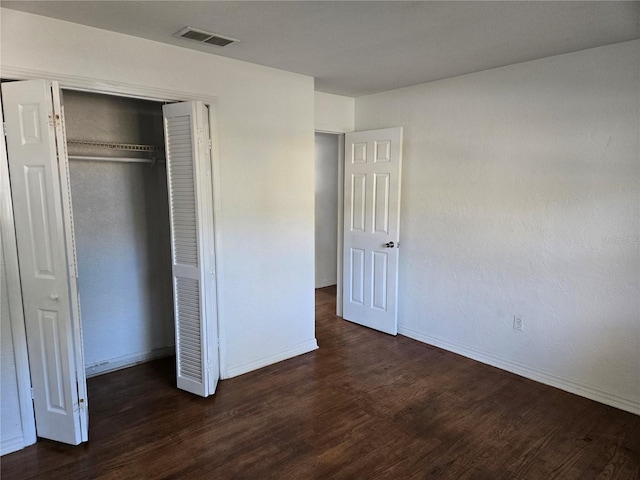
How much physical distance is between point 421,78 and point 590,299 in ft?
7.46

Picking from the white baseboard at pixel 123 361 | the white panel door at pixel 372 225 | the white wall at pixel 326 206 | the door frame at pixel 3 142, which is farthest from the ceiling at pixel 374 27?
the white wall at pixel 326 206

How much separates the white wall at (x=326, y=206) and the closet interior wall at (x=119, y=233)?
2878 mm

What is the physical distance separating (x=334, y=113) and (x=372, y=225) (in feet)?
4.14

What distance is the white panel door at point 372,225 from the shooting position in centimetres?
413

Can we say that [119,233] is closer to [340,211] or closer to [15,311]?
[15,311]

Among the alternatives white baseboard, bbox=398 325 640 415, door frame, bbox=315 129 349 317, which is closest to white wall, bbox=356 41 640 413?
white baseboard, bbox=398 325 640 415

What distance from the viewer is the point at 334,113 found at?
14.3ft

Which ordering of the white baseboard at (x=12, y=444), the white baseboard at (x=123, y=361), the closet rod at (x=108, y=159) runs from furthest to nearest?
the white baseboard at (x=123, y=361)
the closet rod at (x=108, y=159)
the white baseboard at (x=12, y=444)

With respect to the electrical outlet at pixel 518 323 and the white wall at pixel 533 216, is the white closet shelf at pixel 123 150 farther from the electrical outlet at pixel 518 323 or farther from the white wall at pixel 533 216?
the electrical outlet at pixel 518 323

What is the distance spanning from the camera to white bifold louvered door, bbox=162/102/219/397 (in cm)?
279

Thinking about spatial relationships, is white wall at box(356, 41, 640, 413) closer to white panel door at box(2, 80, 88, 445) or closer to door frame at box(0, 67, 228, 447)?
door frame at box(0, 67, 228, 447)

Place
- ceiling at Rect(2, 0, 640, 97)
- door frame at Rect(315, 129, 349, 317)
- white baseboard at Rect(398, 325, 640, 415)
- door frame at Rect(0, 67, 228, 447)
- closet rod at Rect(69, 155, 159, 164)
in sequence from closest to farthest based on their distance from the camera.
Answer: ceiling at Rect(2, 0, 640, 97) → door frame at Rect(0, 67, 228, 447) → white baseboard at Rect(398, 325, 640, 415) → closet rod at Rect(69, 155, 159, 164) → door frame at Rect(315, 129, 349, 317)

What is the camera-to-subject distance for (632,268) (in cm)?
278

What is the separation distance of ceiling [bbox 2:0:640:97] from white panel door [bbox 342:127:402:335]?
1.09m
